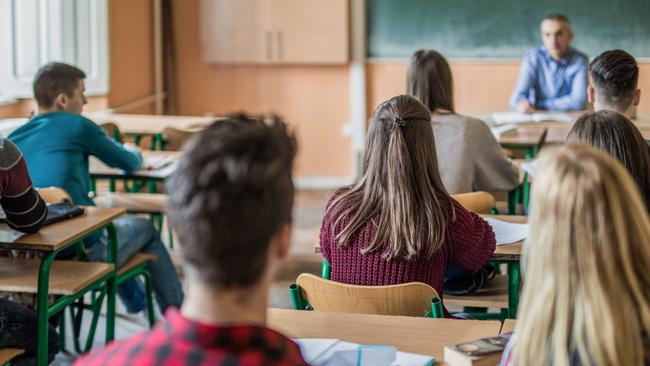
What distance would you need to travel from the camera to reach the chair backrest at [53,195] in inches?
145

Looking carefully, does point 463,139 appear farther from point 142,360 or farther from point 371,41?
point 371,41

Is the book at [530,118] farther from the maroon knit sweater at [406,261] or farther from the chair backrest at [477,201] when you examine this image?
the maroon knit sweater at [406,261]

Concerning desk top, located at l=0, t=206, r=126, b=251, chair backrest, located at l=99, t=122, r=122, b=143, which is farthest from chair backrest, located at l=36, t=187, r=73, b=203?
chair backrest, located at l=99, t=122, r=122, b=143

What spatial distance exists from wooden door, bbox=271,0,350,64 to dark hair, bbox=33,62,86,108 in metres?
3.72

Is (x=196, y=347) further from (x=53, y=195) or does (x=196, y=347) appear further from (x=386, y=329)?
(x=53, y=195)

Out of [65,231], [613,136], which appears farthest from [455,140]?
[65,231]

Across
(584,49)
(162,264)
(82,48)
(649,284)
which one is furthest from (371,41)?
(649,284)

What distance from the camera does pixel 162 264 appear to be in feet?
14.1

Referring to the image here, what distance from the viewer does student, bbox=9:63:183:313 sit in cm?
403

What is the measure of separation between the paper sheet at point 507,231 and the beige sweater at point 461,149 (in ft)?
2.05

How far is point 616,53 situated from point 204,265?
8.87 feet

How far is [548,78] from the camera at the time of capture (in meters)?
6.18

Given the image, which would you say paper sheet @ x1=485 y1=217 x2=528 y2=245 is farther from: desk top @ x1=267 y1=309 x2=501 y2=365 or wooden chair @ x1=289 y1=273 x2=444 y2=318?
desk top @ x1=267 y1=309 x2=501 y2=365

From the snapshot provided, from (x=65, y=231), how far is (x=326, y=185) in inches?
196
